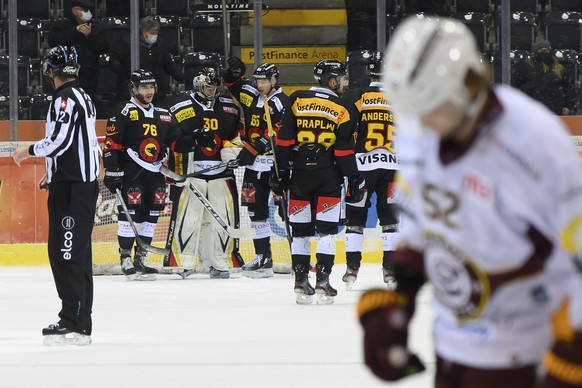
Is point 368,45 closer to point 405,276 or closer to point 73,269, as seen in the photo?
point 73,269

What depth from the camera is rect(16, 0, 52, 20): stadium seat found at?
12.1m

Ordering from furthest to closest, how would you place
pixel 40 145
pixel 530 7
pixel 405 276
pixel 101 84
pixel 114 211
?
pixel 530 7
pixel 101 84
pixel 114 211
pixel 40 145
pixel 405 276

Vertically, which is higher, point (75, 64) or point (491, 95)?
point (75, 64)

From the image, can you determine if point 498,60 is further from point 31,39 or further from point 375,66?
point 31,39

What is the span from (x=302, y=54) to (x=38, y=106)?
2.94 meters

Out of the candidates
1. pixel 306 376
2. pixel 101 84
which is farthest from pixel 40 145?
pixel 101 84

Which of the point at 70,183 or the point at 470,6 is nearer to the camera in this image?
the point at 70,183

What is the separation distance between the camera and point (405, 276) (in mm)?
2340

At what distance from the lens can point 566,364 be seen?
1.99m

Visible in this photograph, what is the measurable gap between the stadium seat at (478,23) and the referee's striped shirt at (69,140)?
20.6 ft

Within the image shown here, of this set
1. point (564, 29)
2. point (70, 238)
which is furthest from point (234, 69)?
point (70, 238)

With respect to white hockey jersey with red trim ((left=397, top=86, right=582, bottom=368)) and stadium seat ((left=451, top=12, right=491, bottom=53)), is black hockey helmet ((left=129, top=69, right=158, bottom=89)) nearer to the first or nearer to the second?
stadium seat ((left=451, top=12, right=491, bottom=53))

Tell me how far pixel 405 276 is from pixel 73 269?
3967mm

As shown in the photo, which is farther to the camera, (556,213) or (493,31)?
(493,31)
